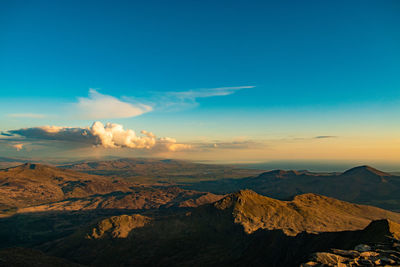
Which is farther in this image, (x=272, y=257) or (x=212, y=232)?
(x=212, y=232)

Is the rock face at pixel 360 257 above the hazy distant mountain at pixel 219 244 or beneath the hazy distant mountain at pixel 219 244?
above

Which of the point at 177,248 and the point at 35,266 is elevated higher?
the point at 35,266

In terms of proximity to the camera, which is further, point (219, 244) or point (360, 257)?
point (219, 244)

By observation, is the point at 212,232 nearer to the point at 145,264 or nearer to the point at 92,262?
the point at 145,264

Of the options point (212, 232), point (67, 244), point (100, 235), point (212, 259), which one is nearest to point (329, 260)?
point (212, 259)

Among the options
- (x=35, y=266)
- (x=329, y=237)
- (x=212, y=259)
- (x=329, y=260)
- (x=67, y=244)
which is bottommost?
(x=67, y=244)

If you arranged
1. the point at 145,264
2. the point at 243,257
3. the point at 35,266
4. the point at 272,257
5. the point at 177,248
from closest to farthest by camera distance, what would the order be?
the point at 35,266, the point at 272,257, the point at 243,257, the point at 145,264, the point at 177,248

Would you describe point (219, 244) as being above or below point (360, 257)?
below

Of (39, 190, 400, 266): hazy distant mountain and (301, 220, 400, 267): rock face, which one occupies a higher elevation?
(301, 220, 400, 267): rock face

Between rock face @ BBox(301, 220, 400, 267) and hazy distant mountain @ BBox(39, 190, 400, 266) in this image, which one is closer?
rock face @ BBox(301, 220, 400, 267)

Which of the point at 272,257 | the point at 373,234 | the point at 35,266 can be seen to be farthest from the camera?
the point at 272,257

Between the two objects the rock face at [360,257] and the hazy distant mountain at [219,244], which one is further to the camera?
the hazy distant mountain at [219,244]
